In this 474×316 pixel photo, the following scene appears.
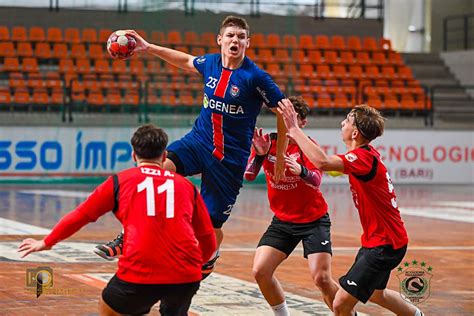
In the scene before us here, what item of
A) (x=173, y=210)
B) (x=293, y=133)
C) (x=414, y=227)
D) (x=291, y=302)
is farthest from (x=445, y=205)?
(x=173, y=210)

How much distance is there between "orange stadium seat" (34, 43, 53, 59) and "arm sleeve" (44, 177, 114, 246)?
825 inches

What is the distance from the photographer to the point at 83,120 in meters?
24.4

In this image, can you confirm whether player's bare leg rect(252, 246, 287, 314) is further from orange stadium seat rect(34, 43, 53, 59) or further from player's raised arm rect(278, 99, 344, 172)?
orange stadium seat rect(34, 43, 53, 59)

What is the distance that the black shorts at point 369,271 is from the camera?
23.9 ft

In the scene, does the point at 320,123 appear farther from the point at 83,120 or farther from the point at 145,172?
the point at 145,172

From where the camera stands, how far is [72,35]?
85.5 ft

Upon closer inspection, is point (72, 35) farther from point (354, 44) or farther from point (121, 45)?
point (121, 45)

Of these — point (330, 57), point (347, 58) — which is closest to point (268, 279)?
point (330, 57)

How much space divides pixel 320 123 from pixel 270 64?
1.95 metres

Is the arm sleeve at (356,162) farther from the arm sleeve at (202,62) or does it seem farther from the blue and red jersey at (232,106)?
the arm sleeve at (202,62)

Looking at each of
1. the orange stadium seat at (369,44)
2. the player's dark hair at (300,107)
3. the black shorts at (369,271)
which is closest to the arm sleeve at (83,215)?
the black shorts at (369,271)

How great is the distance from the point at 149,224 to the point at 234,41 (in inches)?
117

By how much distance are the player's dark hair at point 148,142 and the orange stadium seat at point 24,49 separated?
67.5ft

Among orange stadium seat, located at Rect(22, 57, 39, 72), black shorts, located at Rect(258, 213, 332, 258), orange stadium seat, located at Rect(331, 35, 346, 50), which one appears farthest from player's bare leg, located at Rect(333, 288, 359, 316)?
orange stadium seat, located at Rect(331, 35, 346, 50)
